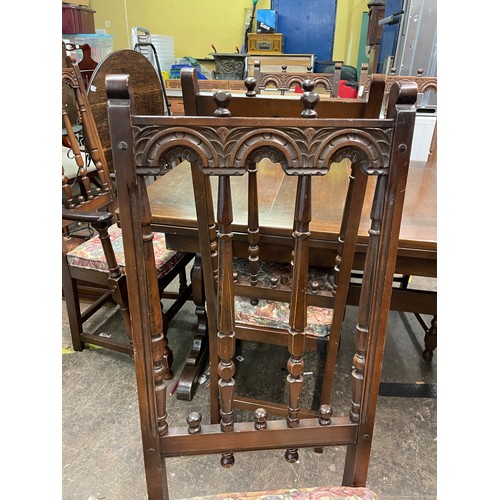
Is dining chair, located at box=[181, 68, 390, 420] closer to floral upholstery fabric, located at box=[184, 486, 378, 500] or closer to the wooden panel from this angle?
floral upholstery fabric, located at box=[184, 486, 378, 500]

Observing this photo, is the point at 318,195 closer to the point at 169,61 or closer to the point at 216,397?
the point at 216,397

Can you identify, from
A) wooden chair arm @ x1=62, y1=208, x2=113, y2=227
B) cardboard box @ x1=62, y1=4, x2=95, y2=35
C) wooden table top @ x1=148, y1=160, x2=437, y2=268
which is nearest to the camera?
wooden table top @ x1=148, y1=160, x2=437, y2=268

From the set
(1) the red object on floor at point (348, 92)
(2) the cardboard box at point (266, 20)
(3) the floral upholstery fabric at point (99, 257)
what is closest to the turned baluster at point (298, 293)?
(3) the floral upholstery fabric at point (99, 257)

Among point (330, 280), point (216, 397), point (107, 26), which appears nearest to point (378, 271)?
point (330, 280)

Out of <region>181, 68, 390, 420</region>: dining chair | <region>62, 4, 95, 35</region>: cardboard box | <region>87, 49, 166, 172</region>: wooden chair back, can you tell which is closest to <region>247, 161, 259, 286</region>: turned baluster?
<region>181, 68, 390, 420</region>: dining chair

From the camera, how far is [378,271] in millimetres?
578

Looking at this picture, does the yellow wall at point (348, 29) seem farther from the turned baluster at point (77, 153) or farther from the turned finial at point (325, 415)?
the turned finial at point (325, 415)

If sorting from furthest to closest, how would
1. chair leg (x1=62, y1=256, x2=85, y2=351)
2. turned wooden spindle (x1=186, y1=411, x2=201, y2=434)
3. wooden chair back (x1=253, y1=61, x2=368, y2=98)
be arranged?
wooden chair back (x1=253, y1=61, x2=368, y2=98) → chair leg (x1=62, y1=256, x2=85, y2=351) → turned wooden spindle (x1=186, y1=411, x2=201, y2=434)

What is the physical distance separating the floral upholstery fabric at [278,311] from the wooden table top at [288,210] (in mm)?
188

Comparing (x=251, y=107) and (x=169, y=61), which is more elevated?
(x=169, y=61)

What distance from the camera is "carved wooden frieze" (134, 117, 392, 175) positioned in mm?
483

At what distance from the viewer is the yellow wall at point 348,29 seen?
14.9 ft

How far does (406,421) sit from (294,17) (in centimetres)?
478

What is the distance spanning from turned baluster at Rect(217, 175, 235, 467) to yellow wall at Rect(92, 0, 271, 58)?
507 centimetres
